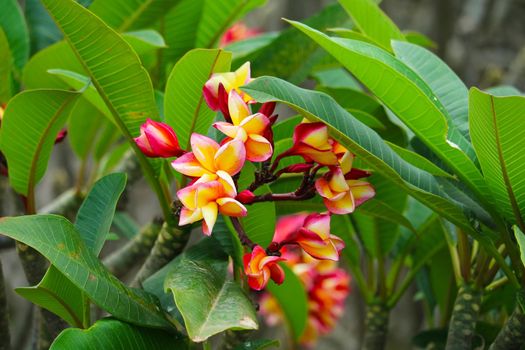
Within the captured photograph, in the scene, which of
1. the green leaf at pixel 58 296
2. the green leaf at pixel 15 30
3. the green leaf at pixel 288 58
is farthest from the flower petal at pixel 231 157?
the green leaf at pixel 15 30

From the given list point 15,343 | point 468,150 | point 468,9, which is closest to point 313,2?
point 468,9

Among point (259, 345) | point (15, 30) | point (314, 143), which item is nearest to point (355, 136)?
point (314, 143)

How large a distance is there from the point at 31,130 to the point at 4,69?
206 mm

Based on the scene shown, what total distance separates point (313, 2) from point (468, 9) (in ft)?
2.38

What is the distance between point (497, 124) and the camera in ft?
2.73

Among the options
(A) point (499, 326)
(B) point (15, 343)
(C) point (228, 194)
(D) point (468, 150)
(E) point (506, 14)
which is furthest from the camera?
(E) point (506, 14)

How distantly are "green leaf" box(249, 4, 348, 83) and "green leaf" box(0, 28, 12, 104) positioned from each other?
1.17 ft

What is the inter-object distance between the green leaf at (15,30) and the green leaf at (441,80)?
0.60m

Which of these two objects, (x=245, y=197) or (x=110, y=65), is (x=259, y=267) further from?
(x=110, y=65)

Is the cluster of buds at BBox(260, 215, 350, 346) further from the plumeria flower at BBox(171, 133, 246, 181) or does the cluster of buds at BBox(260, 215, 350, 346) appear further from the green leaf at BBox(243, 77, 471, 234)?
the plumeria flower at BBox(171, 133, 246, 181)

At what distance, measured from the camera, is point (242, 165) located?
32.4 inches

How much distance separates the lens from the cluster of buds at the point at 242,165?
0.81 metres

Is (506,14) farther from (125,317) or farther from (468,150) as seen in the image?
(125,317)

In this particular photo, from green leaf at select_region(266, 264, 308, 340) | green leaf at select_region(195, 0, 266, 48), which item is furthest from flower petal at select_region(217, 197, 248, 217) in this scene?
green leaf at select_region(195, 0, 266, 48)
